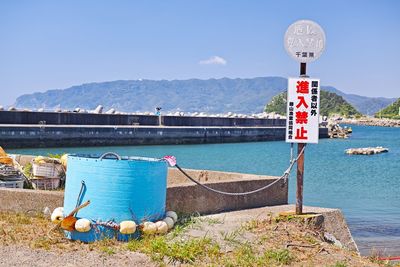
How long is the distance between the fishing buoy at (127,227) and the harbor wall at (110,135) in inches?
1094

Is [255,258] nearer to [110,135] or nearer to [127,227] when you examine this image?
[127,227]

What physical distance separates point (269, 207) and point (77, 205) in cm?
320

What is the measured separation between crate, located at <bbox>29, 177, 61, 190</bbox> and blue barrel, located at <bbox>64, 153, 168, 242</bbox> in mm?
2605

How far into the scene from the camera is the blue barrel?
6379 millimetres

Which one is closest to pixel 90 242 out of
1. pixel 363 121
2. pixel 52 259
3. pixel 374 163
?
pixel 52 259

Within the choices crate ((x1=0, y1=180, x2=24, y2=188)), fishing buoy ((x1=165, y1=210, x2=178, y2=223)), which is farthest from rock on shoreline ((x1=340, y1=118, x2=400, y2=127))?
fishing buoy ((x1=165, y1=210, x2=178, y2=223))

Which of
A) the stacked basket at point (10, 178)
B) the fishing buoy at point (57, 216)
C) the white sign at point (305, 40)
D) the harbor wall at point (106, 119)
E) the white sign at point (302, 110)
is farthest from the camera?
the harbor wall at point (106, 119)

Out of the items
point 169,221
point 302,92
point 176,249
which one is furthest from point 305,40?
point 176,249

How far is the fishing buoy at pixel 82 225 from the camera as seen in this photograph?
632 centimetres

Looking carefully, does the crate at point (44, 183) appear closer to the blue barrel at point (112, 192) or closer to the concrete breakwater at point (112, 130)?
the blue barrel at point (112, 192)

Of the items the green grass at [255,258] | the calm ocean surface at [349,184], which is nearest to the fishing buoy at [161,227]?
the green grass at [255,258]

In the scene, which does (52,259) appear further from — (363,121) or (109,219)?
(363,121)

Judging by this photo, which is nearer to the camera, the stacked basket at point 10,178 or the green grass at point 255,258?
the green grass at point 255,258

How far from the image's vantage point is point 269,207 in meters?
8.62
